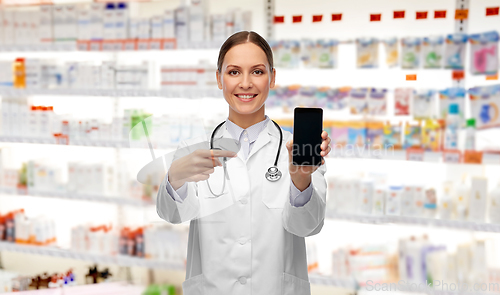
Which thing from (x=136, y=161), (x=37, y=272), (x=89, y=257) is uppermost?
(x=136, y=161)

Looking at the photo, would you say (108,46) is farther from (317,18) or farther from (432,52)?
(432,52)

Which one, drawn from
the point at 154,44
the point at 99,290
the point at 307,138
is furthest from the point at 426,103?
the point at 99,290

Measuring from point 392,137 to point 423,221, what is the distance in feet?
1.60

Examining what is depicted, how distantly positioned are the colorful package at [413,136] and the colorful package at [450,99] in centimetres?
15

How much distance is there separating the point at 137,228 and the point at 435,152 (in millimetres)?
2053

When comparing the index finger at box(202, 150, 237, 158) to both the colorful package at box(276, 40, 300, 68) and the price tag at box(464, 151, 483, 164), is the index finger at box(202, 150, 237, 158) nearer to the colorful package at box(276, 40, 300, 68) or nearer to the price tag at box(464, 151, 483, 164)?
the colorful package at box(276, 40, 300, 68)

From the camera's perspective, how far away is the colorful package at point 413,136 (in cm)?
234

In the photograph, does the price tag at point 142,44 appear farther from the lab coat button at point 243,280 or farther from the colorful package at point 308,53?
the lab coat button at point 243,280

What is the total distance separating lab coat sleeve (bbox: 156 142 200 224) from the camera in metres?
1.13

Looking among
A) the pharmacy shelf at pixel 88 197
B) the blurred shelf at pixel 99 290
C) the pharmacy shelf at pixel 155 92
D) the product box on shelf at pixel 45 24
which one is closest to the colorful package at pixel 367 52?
the pharmacy shelf at pixel 155 92

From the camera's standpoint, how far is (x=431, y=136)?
2.32 metres

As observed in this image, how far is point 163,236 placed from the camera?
9.53 ft

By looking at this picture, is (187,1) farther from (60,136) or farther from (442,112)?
(442,112)

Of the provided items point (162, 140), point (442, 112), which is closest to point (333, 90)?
point (442, 112)
